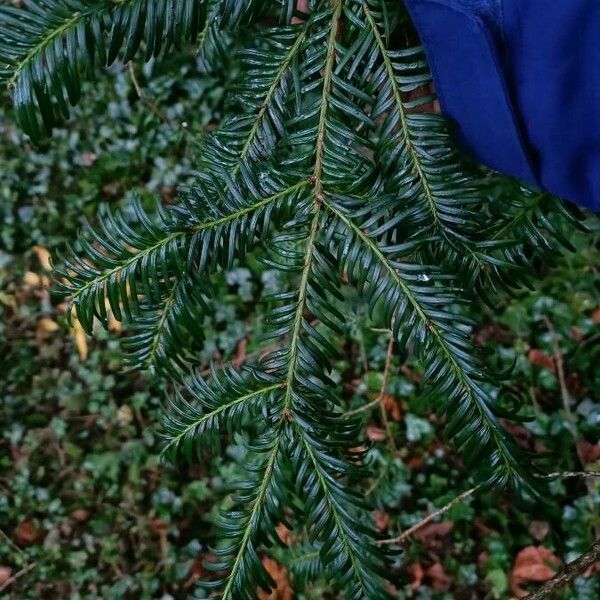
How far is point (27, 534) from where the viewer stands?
6.50 feet

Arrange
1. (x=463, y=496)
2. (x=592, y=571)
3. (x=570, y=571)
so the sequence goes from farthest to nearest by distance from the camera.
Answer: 1. (x=592, y=571)
2. (x=463, y=496)
3. (x=570, y=571)

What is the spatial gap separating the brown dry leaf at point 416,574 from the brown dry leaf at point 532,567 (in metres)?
0.23

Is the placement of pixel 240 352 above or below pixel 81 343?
below

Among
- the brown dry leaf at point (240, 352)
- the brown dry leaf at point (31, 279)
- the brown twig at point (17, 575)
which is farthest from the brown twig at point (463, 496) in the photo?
the brown dry leaf at point (31, 279)

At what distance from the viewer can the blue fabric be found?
2.52 feet

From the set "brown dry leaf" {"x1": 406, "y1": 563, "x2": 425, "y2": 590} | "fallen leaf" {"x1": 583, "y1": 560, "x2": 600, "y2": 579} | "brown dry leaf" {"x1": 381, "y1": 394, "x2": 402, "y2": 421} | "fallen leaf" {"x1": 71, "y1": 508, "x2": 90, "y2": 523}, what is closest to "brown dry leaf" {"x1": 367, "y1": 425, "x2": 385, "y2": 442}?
"brown dry leaf" {"x1": 381, "y1": 394, "x2": 402, "y2": 421}

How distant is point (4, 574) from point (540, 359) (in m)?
1.70

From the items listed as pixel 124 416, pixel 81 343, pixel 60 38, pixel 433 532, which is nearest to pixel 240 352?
pixel 124 416

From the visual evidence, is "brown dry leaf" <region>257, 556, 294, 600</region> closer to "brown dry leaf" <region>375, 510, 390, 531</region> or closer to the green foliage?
"brown dry leaf" <region>375, 510, 390, 531</region>

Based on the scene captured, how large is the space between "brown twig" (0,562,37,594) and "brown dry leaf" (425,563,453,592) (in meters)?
1.16

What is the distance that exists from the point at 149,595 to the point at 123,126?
1.55 meters

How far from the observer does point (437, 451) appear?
72.7 inches

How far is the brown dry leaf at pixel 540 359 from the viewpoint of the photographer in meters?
1.85

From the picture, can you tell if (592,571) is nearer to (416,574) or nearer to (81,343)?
(416,574)
